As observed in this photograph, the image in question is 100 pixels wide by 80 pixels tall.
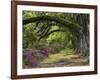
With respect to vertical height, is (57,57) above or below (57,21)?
below

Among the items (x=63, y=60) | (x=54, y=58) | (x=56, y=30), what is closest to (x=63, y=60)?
(x=63, y=60)

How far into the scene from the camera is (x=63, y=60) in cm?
236

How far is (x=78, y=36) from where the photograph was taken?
2.42m

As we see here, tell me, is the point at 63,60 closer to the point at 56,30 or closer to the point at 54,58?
the point at 54,58

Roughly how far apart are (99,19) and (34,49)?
0.83m

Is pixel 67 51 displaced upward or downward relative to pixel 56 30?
downward

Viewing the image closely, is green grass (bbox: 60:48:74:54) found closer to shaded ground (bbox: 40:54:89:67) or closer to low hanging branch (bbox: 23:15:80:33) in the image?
shaded ground (bbox: 40:54:89:67)

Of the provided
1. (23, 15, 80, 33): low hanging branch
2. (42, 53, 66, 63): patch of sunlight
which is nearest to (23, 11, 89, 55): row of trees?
(23, 15, 80, 33): low hanging branch

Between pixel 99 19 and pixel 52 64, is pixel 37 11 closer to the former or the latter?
pixel 52 64

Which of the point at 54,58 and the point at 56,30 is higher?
the point at 56,30

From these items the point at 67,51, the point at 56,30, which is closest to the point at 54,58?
the point at 67,51

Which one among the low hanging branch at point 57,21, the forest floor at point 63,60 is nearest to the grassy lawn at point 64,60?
the forest floor at point 63,60

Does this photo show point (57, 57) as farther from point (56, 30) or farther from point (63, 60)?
point (56, 30)

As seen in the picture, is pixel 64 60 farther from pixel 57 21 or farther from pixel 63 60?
pixel 57 21
